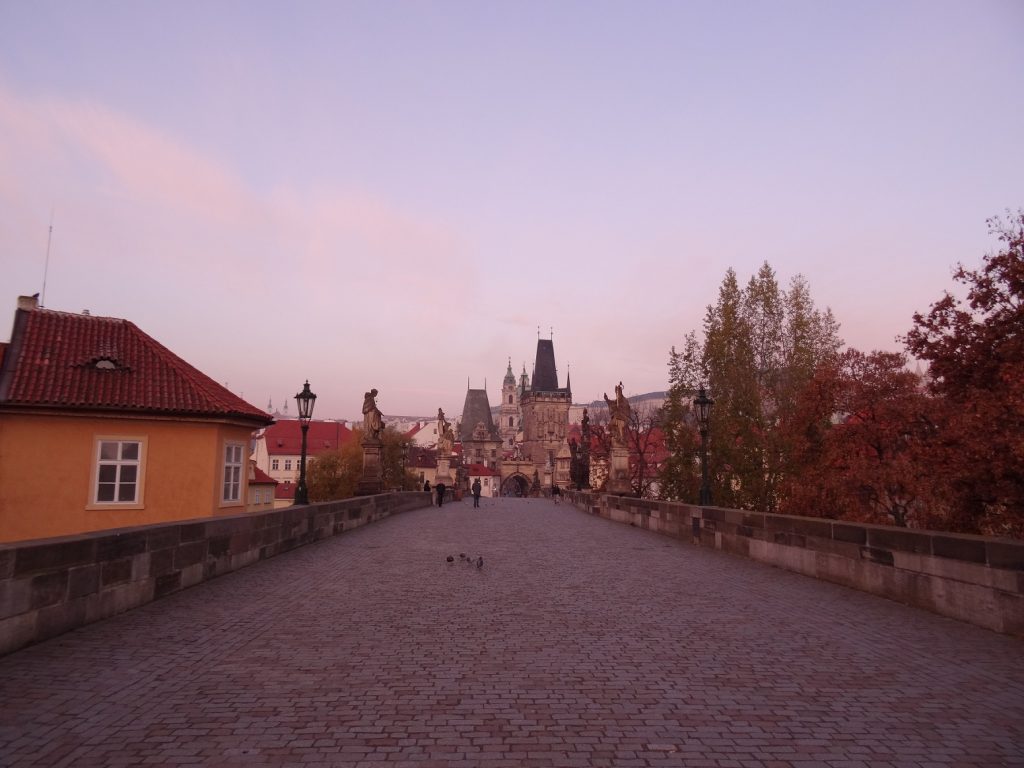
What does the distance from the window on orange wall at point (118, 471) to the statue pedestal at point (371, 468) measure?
9715mm

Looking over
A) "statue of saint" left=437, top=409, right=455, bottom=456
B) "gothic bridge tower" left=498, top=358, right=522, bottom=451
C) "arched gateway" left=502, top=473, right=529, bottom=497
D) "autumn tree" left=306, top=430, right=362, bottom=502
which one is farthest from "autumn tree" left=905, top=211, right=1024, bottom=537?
"gothic bridge tower" left=498, top=358, right=522, bottom=451

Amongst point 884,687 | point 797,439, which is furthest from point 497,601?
point 797,439

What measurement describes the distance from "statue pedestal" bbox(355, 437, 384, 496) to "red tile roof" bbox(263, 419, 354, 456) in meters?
61.1

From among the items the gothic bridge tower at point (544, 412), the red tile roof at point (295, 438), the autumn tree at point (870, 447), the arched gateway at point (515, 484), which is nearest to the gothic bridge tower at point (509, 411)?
the gothic bridge tower at point (544, 412)

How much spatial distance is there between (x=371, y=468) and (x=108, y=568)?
20427 millimetres

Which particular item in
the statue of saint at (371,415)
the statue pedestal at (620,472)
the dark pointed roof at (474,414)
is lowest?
the statue pedestal at (620,472)

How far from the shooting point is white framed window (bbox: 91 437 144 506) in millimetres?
17891

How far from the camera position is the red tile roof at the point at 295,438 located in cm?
9019

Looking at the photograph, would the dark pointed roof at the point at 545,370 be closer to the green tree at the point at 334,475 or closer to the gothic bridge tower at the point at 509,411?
the gothic bridge tower at the point at 509,411

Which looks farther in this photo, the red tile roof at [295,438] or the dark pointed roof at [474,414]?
the dark pointed roof at [474,414]

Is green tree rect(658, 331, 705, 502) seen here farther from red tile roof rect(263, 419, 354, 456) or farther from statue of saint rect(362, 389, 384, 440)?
red tile roof rect(263, 419, 354, 456)

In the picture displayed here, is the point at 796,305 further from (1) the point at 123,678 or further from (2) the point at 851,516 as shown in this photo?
(1) the point at 123,678

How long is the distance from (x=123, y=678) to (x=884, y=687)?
5512mm

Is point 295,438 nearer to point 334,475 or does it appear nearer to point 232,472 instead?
point 334,475
